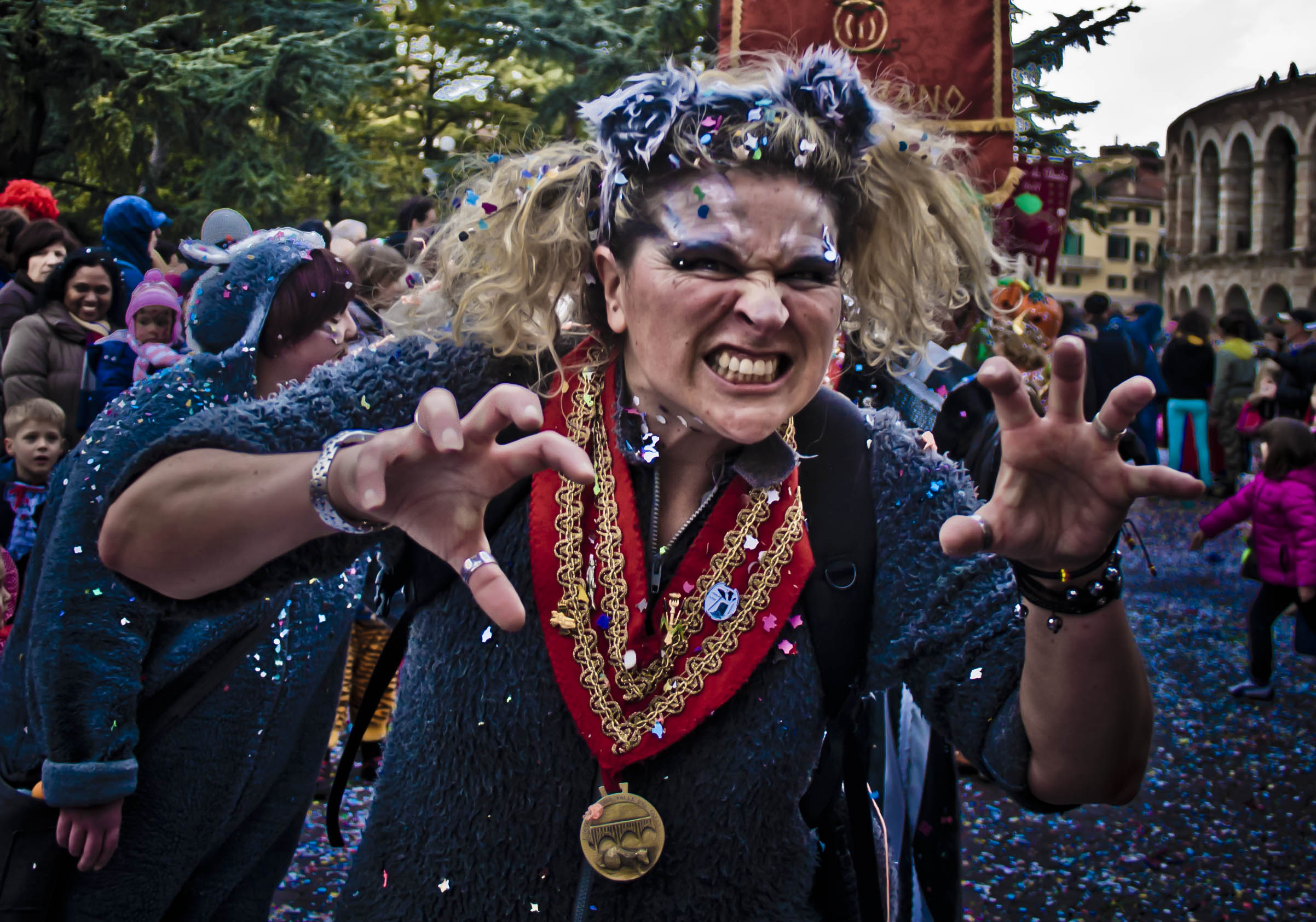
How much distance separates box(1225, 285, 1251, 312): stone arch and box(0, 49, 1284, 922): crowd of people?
128 feet

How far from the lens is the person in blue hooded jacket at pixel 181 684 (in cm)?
210

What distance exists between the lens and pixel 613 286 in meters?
1.87

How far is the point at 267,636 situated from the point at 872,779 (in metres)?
1.28

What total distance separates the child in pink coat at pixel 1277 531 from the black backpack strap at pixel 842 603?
5010mm

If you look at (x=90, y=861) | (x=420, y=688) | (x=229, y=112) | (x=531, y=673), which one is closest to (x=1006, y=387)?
(x=531, y=673)

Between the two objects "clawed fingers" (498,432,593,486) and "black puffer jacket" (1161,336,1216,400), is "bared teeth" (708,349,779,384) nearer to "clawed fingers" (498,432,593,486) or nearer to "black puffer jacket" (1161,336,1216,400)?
"clawed fingers" (498,432,593,486)

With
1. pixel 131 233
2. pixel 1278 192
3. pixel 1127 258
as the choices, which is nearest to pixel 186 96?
pixel 131 233

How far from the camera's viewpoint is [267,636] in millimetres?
2332

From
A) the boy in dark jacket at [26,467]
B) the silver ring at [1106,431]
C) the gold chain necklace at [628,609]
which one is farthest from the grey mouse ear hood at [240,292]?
the boy in dark jacket at [26,467]

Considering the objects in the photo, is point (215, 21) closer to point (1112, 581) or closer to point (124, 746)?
point (124, 746)

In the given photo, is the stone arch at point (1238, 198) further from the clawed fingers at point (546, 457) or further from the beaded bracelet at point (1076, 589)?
the clawed fingers at point (546, 457)

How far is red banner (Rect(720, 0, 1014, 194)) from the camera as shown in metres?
5.74

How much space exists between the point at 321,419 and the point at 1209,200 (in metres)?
42.9

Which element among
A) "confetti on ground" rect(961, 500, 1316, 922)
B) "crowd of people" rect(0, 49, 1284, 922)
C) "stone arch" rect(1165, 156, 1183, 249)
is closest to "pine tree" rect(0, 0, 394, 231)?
"confetti on ground" rect(961, 500, 1316, 922)
